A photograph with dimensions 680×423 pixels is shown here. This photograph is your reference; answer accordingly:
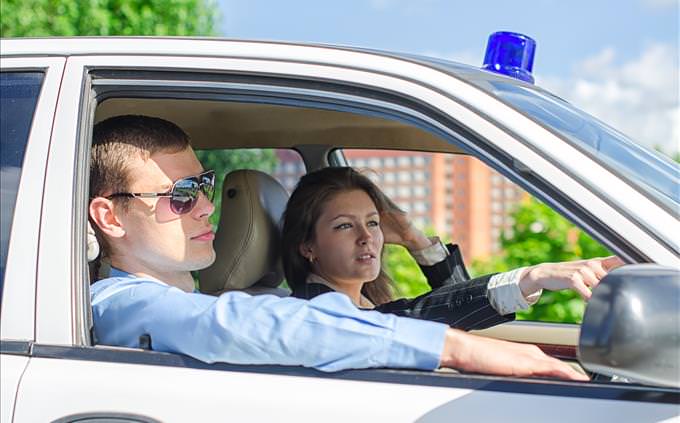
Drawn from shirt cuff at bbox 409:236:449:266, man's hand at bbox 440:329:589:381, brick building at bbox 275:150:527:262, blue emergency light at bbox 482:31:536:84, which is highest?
brick building at bbox 275:150:527:262

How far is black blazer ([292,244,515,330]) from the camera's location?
9.55 feet

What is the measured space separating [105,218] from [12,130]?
0.40 meters

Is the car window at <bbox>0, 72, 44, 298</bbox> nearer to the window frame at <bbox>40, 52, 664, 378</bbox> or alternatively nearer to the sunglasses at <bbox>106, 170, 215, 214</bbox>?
the window frame at <bbox>40, 52, 664, 378</bbox>

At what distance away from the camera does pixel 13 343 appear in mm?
1831

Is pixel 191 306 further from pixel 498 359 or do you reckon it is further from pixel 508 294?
pixel 508 294

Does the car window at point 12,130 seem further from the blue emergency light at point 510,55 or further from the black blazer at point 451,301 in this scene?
the black blazer at point 451,301

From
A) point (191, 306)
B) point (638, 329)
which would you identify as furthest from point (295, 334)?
point (638, 329)

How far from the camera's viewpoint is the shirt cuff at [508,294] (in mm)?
2703

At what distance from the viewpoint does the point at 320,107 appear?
6.45 feet

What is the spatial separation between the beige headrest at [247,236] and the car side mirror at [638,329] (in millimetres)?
1876

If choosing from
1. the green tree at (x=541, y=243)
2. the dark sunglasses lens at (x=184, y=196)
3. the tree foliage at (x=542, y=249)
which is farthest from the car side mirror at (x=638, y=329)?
the green tree at (x=541, y=243)

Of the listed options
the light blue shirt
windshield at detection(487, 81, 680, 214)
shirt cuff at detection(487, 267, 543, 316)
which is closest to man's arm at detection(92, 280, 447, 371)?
the light blue shirt

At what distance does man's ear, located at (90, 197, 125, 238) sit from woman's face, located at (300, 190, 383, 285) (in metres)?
1.14

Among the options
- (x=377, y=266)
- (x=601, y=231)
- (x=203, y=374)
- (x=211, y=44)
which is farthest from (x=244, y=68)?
(x=377, y=266)
